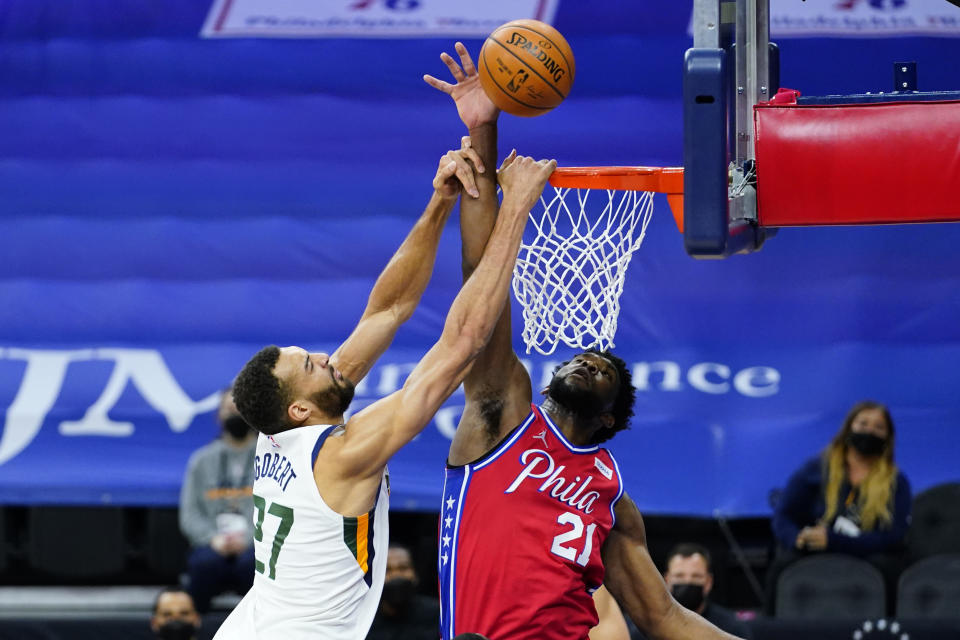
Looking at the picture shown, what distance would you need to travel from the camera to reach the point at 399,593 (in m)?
7.68

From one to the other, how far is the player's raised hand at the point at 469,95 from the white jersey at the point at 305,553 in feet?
3.93

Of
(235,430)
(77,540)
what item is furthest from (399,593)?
(77,540)

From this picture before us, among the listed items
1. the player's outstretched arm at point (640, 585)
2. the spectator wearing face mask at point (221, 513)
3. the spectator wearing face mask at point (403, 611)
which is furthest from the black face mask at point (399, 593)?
the player's outstretched arm at point (640, 585)

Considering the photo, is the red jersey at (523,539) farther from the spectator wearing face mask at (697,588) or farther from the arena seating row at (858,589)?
the arena seating row at (858,589)

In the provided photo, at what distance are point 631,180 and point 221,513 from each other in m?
3.93

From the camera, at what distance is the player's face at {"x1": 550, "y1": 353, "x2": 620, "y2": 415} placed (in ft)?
17.1

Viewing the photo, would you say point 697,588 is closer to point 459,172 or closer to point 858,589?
point 858,589

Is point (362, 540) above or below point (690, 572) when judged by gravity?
above

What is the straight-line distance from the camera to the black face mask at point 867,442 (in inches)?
317

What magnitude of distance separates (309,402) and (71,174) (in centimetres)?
511

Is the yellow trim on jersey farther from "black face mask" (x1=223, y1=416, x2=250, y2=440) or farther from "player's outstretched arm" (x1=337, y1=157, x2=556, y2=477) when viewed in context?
"black face mask" (x1=223, y1=416, x2=250, y2=440)

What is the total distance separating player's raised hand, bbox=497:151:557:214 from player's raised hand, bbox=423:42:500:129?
170 mm

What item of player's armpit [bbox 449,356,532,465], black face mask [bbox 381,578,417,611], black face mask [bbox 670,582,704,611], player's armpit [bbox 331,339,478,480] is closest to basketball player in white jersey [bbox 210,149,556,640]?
player's armpit [bbox 331,339,478,480]

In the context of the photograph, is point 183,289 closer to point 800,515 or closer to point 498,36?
point 800,515
